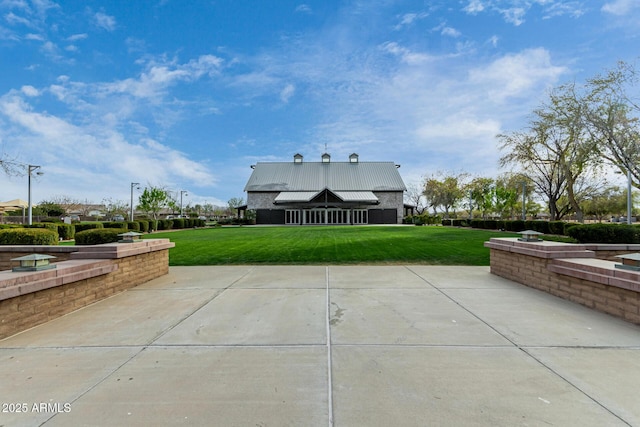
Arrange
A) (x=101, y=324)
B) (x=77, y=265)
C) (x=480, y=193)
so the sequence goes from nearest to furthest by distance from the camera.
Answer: (x=101, y=324) → (x=77, y=265) → (x=480, y=193)

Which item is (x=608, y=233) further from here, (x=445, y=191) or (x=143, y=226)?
(x=445, y=191)

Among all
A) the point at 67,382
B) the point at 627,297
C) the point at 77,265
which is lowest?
the point at 67,382

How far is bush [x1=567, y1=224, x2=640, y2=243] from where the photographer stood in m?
8.60

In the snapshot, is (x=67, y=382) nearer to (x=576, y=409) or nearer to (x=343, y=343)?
(x=343, y=343)

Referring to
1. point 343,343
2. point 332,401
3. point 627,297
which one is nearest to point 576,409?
point 332,401

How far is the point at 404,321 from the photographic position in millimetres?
4309

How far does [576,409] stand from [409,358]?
1318 millimetres

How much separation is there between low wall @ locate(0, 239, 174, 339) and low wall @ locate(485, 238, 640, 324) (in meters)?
7.88

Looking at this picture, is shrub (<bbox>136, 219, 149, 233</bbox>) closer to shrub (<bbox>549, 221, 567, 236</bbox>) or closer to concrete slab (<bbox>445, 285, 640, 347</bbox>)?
concrete slab (<bbox>445, 285, 640, 347</bbox>)

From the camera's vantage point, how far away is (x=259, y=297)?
5.61 metres

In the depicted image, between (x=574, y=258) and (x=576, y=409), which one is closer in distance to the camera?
(x=576, y=409)

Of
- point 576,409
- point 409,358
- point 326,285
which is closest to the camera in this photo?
point 576,409

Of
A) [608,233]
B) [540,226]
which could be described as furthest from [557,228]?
[608,233]

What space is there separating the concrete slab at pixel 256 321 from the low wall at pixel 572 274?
4.12m
